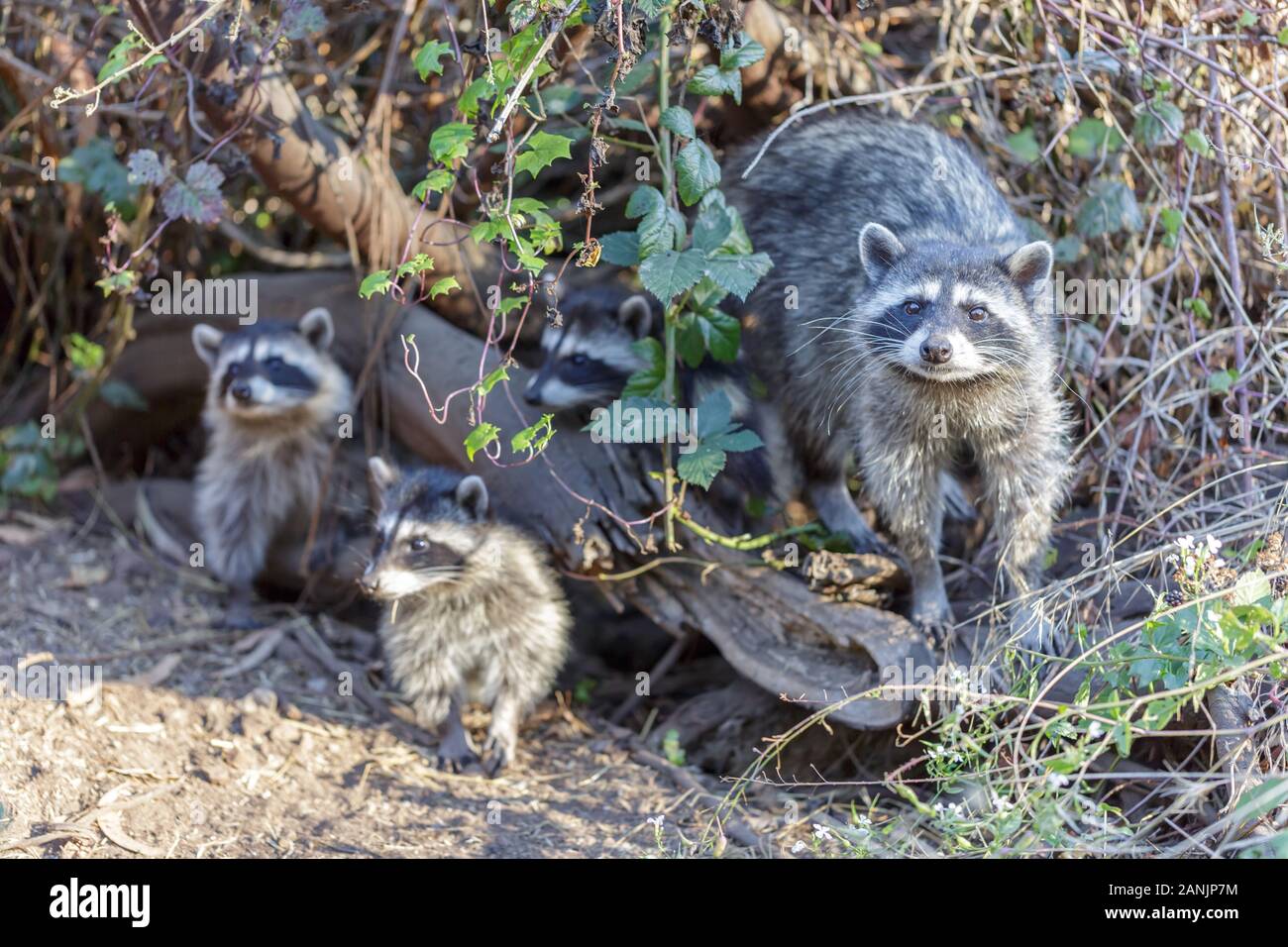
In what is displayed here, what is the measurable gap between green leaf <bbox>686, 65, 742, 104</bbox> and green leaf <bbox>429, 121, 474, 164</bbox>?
2.22ft

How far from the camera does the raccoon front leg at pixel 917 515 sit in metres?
4.10

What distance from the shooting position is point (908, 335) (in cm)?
383

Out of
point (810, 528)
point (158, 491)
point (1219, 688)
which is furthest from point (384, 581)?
point (1219, 688)

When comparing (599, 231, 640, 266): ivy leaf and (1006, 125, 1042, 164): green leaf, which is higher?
(1006, 125, 1042, 164): green leaf

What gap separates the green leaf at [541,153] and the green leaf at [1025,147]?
1979 mm

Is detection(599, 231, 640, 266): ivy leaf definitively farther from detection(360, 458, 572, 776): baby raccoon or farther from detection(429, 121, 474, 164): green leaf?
detection(360, 458, 572, 776): baby raccoon

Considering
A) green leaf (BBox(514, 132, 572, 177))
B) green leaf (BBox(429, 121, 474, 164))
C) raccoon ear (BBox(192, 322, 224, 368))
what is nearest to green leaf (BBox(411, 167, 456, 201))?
green leaf (BBox(429, 121, 474, 164))

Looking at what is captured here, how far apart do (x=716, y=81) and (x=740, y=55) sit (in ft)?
0.39

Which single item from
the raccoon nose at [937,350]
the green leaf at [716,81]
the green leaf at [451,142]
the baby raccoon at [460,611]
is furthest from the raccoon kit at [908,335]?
the green leaf at [451,142]

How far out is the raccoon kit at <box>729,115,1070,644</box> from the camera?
384cm

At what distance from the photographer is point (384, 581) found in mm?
4461

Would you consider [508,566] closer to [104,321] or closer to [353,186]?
[353,186]

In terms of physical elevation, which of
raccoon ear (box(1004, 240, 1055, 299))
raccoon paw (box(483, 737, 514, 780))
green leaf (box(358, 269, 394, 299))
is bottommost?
raccoon paw (box(483, 737, 514, 780))

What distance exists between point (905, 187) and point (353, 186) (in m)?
2.09
